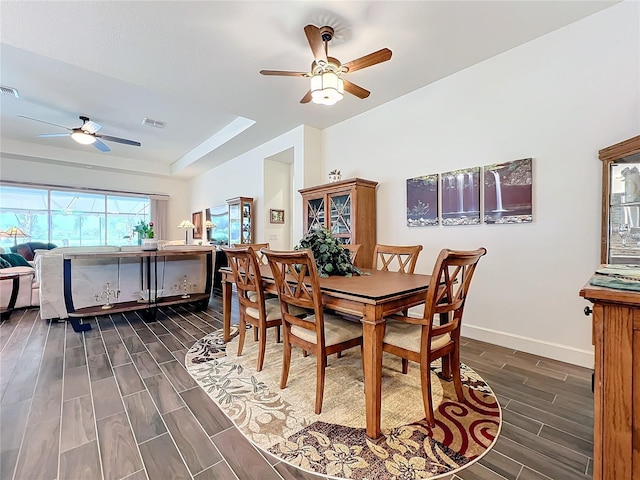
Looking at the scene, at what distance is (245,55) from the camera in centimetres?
265

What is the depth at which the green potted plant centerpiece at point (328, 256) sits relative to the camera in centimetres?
217

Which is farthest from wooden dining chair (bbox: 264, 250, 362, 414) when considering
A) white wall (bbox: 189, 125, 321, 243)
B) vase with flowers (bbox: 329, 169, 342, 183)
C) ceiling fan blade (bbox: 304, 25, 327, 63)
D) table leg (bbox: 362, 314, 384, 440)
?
white wall (bbox: 189, 125, 321, 243)

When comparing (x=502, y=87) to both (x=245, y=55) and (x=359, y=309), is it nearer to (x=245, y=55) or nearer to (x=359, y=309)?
(x=245, y=55)

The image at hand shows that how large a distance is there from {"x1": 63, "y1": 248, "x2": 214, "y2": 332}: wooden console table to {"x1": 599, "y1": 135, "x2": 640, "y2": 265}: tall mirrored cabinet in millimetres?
4275

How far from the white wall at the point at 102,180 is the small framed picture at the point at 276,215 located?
4.25 metres

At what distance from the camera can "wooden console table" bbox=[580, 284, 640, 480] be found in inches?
32.4

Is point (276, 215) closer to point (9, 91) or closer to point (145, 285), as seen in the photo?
point (145, 285)

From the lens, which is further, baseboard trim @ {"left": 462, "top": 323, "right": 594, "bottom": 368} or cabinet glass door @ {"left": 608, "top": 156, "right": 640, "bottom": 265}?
baseboard trim @ {"left": 462, "top": 323, "right": 594, "bottom": 368}

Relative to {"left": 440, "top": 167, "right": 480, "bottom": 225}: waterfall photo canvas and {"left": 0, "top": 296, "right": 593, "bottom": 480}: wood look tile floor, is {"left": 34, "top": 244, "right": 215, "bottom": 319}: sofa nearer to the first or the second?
{"left": 0, "top": 296, "right": 593, "bottom": 480}: wood look tile floor

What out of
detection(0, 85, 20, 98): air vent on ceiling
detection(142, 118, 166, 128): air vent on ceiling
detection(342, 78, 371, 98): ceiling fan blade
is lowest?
detection(342, 78, 371, 98): ceiling fan blade

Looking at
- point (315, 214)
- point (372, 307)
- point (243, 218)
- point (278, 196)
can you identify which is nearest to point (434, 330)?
point (372, 307)

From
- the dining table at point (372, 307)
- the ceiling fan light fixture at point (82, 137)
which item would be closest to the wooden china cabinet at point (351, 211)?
the dining table at point (372, 307)

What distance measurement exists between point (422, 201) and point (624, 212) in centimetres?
160

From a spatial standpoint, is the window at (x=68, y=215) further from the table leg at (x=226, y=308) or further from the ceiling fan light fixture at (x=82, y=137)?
the table leg at (x=226, y=308)
